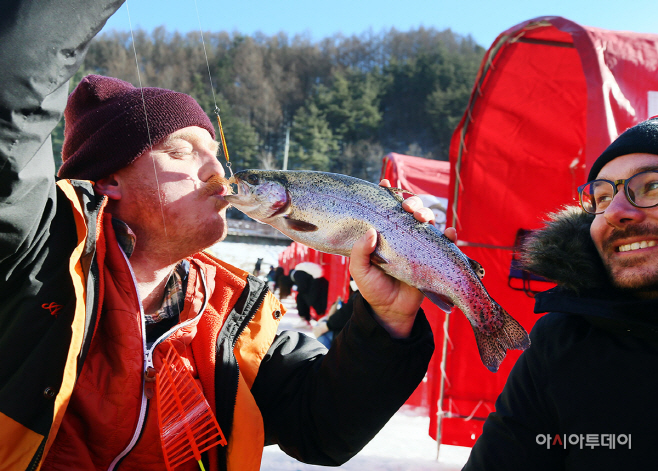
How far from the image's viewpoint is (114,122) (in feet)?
6.68

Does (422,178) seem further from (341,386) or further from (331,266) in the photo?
(341,386)

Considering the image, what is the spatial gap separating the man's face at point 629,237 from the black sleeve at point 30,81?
191 cm

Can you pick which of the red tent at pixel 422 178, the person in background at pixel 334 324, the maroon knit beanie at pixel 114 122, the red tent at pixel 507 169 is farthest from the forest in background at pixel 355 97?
the maroon knit beanie at pixel 114 122

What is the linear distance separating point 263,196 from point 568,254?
53.2 inches

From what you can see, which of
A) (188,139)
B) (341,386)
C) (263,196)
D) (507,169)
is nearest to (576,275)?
(341,386)

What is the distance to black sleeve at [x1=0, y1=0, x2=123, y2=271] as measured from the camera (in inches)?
47.3

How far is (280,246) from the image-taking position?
35031 millimetres

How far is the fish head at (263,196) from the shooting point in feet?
5.04

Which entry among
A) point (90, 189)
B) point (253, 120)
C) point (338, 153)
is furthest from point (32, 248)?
point (338, 153)

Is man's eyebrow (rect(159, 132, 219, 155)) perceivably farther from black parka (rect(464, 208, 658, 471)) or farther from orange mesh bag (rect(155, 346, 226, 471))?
black parka (rect(464, 208, 658, 471))

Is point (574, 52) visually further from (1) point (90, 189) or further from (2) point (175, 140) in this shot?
(1) point (90, 189)

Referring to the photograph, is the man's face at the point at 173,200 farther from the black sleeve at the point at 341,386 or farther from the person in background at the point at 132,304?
the black sleeve at the point at 341,386

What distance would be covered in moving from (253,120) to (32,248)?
1292 inches

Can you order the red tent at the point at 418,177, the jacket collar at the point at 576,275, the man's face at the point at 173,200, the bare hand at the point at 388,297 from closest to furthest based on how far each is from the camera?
the bare hand at the point at 388,297 < the jacket collar at the point at 576,275 < the man's face at the point at 173,200 < the red tent at the point at 418,177
